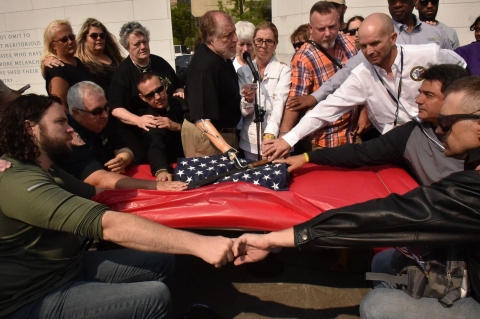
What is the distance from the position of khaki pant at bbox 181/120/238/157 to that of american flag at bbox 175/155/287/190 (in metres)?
0.31

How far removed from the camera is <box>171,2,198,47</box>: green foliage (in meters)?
37.4

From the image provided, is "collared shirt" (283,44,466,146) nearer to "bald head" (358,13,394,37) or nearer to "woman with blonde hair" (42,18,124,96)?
"bald head" (358,13,394,37)

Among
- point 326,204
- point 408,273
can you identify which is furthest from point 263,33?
point 408,273

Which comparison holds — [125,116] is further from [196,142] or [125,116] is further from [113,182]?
Result: [113,182]

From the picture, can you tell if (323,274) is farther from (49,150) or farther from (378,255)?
(49,150)

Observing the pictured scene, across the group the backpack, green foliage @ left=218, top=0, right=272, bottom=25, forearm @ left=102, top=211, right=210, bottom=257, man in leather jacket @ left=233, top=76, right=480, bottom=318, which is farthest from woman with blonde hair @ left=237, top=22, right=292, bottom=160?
green foliage @ left=218, top=0, right=272, bottom=25

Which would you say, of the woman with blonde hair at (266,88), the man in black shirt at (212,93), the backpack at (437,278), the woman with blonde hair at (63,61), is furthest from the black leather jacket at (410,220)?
the woman with blonde hair at (63,61)

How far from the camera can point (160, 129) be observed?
12.4 ft

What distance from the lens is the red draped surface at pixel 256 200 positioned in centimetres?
263

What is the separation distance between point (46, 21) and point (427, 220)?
10.5 meters

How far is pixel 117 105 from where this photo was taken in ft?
12.9

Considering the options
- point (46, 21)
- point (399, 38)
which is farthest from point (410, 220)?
point (46, 21)

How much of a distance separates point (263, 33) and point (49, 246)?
2.74 m

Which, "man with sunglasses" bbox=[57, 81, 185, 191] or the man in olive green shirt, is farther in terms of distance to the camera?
"man with sunglasses" bbox=[57, 81, 185, 191]
